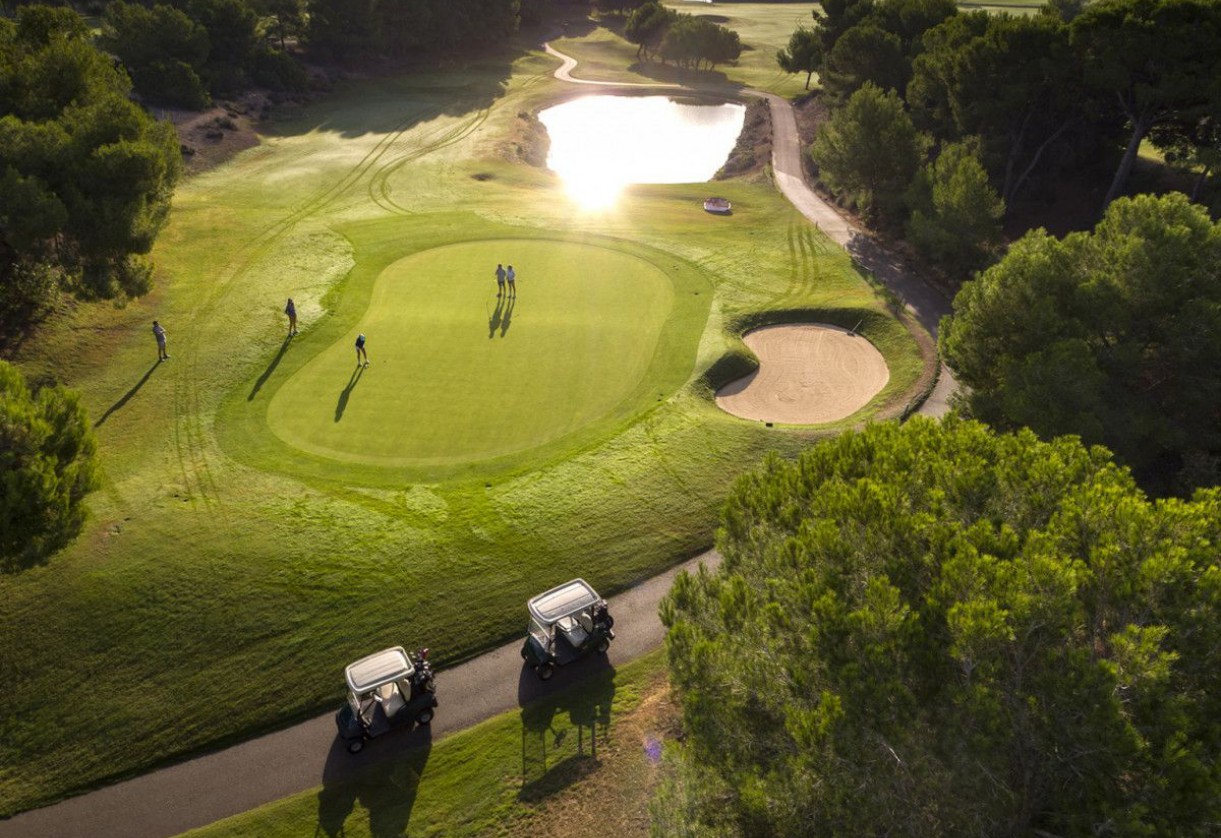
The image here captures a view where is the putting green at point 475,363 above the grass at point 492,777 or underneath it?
above

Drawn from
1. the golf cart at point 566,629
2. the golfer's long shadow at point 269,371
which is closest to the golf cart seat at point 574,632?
the golf cart at point 566,629

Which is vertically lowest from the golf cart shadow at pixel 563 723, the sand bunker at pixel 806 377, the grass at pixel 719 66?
the golf cart shadow at pixel 563 723

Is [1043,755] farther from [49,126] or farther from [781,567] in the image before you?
[49,126]

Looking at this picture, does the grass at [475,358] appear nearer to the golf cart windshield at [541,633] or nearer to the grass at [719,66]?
the golf cart windshield at [541,633]

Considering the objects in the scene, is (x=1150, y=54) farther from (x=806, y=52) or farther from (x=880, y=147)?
(x=806, y=52)

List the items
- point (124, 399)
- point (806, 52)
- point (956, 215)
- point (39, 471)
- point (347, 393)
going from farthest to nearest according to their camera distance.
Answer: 1. point (806, 52)
2. point (956, 215)
3. point (347, 393)
4. point (124, 399)
5. point (39, 471)

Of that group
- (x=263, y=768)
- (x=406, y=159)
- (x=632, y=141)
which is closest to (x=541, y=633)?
(x=263, y=768)

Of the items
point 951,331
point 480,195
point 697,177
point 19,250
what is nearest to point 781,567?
point 951,331
